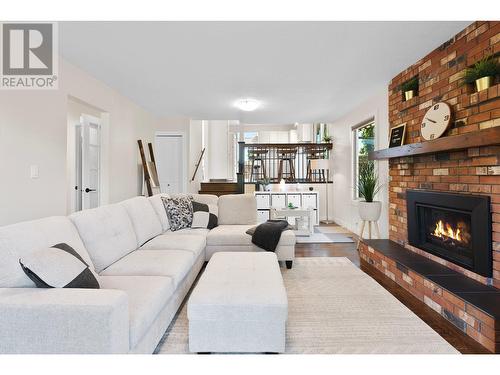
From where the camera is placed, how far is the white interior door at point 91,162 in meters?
4.39

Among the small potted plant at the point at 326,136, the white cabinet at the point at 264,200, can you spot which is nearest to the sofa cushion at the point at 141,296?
the white cabinet at the point at 264,200

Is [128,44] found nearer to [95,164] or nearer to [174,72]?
[174,72]

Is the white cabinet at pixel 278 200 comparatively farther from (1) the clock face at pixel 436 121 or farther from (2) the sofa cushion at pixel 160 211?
(1) the clock face at pixel 436 121

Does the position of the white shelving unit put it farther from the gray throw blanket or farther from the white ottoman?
the white ottoman

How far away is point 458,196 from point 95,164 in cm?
466

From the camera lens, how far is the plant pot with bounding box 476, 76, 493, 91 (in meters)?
2.38

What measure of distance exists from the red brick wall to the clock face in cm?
5

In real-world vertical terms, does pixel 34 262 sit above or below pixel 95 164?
below

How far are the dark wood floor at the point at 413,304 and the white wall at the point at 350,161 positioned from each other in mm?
814

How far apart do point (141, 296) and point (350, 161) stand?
17.9 ft

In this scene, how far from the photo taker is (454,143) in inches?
97.9

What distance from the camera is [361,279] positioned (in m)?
3.27
